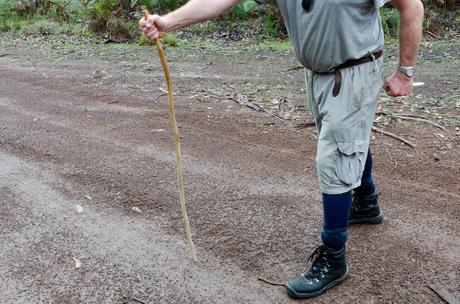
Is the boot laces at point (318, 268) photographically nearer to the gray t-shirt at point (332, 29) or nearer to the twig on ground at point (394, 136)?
the gray t-shirt at point (332, 29)

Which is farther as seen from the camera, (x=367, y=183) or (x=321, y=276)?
(x=367, y=183)

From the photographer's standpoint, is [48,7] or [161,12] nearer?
[161,12]

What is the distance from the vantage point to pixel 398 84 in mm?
2803

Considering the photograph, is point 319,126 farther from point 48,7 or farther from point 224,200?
point 48,7

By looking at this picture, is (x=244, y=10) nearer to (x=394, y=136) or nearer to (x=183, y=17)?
(x=394, y=136)

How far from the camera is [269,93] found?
23.1ft

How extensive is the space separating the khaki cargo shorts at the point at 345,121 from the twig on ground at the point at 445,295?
74 centimetres

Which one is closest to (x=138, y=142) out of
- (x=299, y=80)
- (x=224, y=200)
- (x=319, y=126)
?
(x=224, y=200)

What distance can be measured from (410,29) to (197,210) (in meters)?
1.99

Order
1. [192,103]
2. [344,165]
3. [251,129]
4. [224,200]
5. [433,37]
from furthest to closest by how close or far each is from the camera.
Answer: [433,37] → [192,103] → [251,129] → [224,200] → [344,165]

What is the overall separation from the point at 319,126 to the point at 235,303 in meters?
1.08

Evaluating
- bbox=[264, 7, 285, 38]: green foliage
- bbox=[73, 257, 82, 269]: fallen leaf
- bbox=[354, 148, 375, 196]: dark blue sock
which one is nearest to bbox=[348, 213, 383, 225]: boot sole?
bbox=[354, 148, 375, 196]: dark blue sock

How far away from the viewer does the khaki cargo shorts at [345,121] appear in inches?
103

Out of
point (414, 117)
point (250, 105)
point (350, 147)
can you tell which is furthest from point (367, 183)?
point (250, 105)
